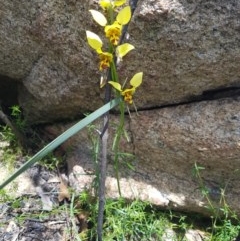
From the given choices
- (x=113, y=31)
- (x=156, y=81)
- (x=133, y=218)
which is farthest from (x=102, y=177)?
(x=113, y=31)

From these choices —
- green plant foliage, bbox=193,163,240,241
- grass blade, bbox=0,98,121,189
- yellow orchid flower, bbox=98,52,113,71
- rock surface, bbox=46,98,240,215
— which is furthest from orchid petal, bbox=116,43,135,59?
green plant foliage, bbox=193,163,240,241

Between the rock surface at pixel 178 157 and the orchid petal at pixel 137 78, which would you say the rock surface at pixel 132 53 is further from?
the orchid petal at pixel 137 78

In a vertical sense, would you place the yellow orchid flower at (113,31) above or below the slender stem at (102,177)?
above

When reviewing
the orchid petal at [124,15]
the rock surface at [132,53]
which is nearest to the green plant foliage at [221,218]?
the rock surface at [132,53]

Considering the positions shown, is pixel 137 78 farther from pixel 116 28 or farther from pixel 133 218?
pixel 133 218

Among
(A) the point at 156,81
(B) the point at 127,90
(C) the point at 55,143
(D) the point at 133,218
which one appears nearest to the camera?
(C) the point at 55,143

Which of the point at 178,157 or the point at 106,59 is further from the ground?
the point at 106,59

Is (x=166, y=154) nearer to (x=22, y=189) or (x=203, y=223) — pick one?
(x=203, y=223)

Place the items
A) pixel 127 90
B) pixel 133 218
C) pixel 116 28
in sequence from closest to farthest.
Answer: pixel 116 28 < pixel 127 90 < pixel 133 218

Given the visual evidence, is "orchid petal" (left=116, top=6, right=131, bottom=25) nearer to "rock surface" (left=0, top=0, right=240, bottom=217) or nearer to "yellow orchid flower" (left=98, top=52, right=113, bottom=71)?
"yellow orchid flower" (left=98, top=52, right=113, bottom=71)
